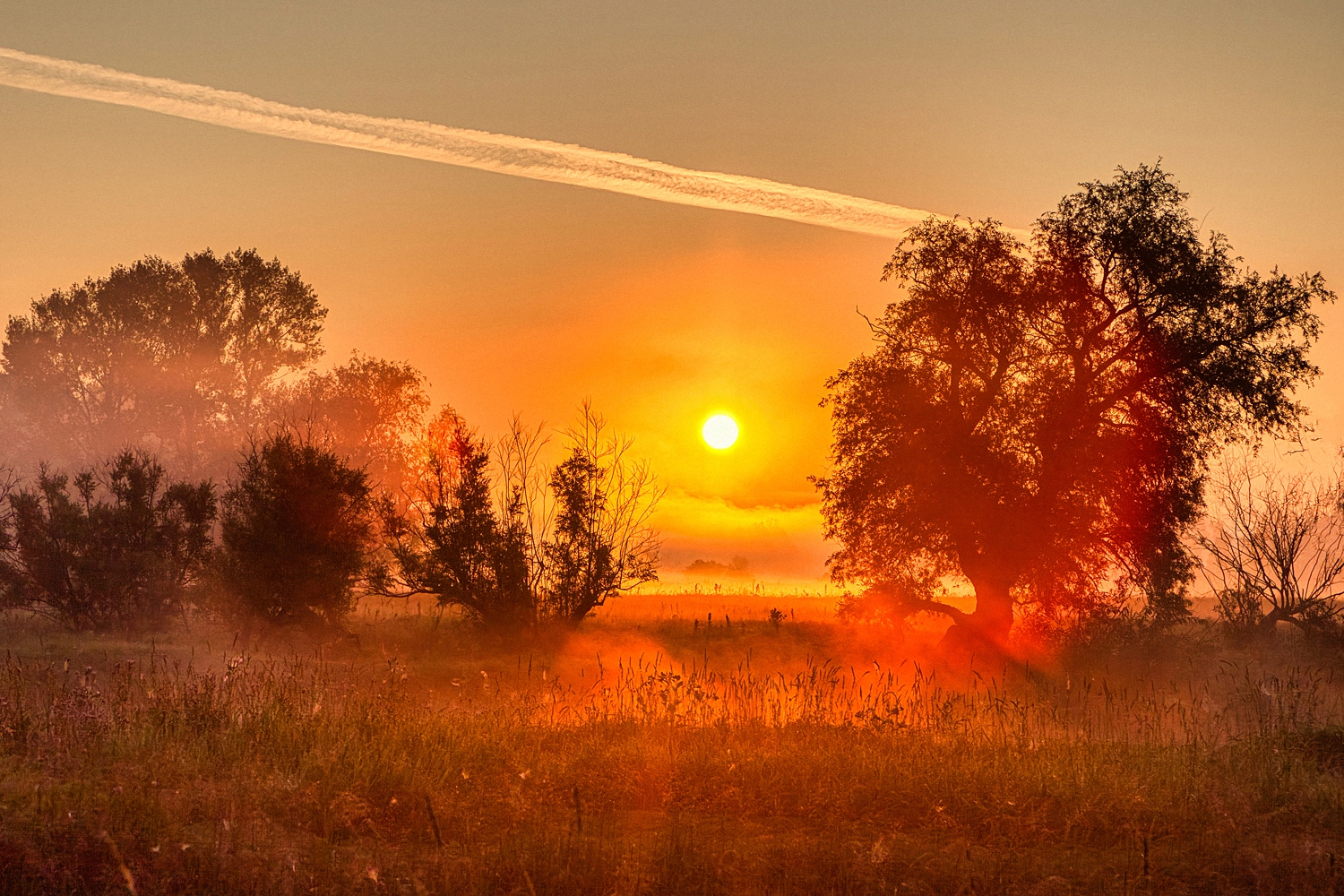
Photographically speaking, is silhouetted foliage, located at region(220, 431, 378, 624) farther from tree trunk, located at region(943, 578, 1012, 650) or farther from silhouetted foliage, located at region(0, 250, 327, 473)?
silhouetted foliage, located at region(0, 250, 327, 473)

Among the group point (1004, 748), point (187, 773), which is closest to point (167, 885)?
point (187, 773)

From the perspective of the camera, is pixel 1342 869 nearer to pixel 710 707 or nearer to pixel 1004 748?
pixel 1004 748

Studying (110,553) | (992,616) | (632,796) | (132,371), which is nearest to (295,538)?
(110,553)

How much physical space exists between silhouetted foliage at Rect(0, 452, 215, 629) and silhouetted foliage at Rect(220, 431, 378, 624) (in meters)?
2.69

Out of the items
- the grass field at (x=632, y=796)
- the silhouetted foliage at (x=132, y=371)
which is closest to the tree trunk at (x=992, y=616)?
the grass field at (x=632, y=796)

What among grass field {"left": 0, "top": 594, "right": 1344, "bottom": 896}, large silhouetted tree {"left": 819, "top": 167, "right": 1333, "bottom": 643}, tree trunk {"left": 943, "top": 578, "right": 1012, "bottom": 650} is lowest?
grass field {"left": 0, "top": 594, "right": 1344, "bottom": 896}

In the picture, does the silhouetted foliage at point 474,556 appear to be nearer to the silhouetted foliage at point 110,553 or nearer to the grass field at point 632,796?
the silhouetted foliage at point 110,553

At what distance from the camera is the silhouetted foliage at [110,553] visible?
30078mm

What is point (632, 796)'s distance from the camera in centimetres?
1105

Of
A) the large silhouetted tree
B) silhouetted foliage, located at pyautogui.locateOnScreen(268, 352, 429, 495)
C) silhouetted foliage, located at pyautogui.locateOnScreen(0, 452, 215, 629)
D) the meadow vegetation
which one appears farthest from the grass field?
silhouetted foliage, located at pyautogui.locateOnScreen(268, 352, 429, 495)

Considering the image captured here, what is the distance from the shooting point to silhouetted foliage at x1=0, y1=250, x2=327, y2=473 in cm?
4803

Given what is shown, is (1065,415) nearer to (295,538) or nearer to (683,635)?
(683,635)

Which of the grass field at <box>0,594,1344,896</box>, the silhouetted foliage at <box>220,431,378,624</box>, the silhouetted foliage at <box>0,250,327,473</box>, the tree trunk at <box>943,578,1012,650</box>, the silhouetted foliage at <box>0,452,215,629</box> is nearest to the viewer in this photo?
the grass field at <box>0,594,1344,896</box>

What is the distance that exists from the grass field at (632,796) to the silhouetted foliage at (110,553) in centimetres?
1736
